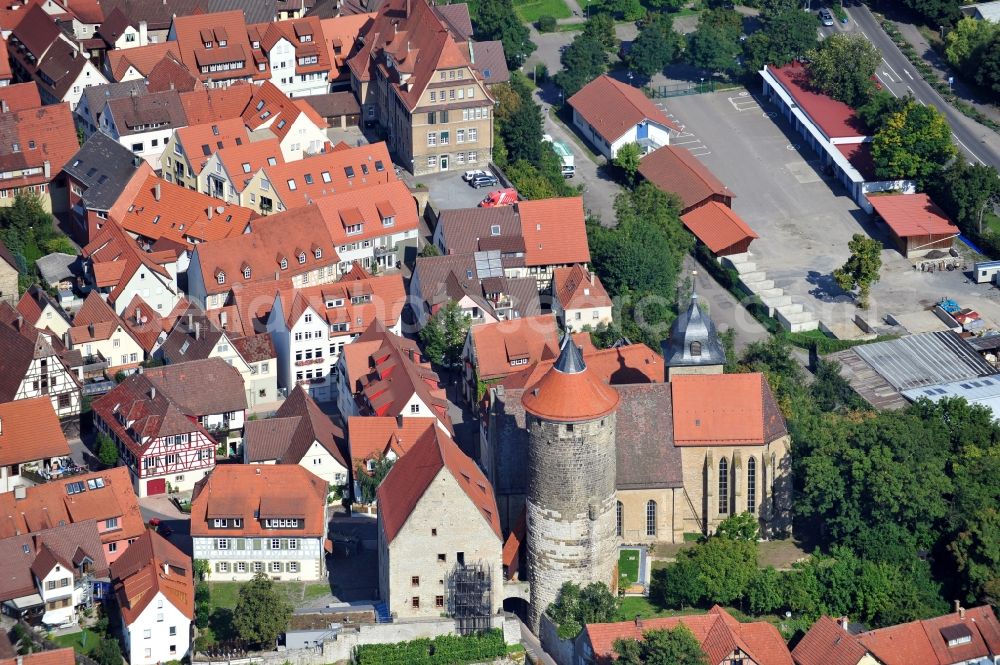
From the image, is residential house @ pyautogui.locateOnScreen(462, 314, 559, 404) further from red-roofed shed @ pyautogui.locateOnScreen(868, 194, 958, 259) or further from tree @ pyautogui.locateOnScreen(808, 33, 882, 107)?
tree @ pyautogui.locateOnScreen(808, 33, 882, 107)

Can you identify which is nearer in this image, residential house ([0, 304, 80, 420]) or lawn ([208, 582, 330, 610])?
lawn ([208, 582, 330, 610])

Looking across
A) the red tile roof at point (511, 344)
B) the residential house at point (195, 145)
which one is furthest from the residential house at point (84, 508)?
the residential house at point (195, 145)

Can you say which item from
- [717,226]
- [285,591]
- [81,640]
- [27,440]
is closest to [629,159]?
[717,226]

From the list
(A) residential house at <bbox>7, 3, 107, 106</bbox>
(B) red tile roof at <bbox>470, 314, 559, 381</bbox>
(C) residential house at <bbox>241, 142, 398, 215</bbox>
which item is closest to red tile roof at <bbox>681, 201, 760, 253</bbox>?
(C) residential house at <bbox>241, 142, 398, 215</bbox>

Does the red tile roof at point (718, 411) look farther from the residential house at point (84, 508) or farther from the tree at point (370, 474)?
the residential house at point (84, 508)

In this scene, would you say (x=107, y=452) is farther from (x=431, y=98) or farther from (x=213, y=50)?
(x=213, y=50)

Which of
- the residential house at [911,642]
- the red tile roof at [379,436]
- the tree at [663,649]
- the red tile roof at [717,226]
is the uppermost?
the red tile roof at [379,436]

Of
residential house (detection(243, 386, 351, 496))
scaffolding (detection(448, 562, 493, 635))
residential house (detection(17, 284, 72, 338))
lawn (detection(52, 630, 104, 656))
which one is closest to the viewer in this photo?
lawn (detection(52, 630, 104, 656))
